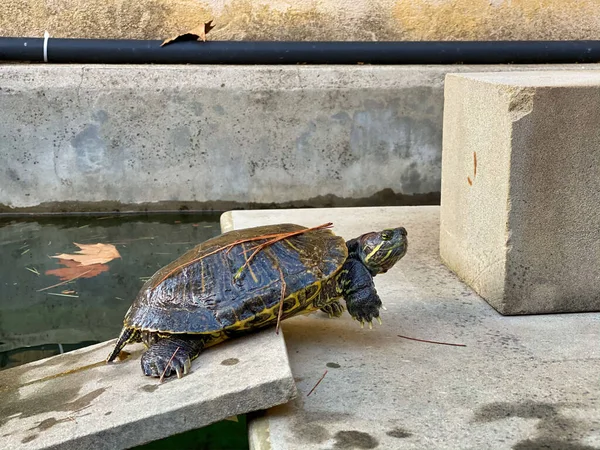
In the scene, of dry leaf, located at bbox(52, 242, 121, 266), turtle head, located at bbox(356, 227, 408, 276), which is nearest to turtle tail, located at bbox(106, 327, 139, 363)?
turtle head, located at bbox(356, 227, 408, 276)

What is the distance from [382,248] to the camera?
2.54 m

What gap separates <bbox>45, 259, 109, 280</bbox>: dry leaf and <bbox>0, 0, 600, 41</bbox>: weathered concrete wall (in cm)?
193

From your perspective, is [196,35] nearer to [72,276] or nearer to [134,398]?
[72,276]

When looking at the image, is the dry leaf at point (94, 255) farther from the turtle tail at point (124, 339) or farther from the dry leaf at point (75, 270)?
the turtle tail at point (124, 339)

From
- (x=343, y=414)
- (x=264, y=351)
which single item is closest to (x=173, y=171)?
(x=264, y=351)

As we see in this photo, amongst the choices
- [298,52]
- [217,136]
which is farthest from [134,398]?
[298,52]

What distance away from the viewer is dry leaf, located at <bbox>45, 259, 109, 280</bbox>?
3.85m

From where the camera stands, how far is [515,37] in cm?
536

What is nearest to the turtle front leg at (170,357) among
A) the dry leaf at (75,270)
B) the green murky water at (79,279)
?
the green murky water at (79,279)

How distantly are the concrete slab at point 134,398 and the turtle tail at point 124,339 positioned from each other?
42mm

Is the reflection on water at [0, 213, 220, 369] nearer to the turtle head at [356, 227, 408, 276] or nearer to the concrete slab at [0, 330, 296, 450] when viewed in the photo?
the concrete slab at [0, 330, 296, 450]

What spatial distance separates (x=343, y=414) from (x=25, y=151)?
11.8 ft

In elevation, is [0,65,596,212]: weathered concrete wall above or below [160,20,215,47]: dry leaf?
below

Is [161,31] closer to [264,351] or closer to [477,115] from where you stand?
[477,115]
